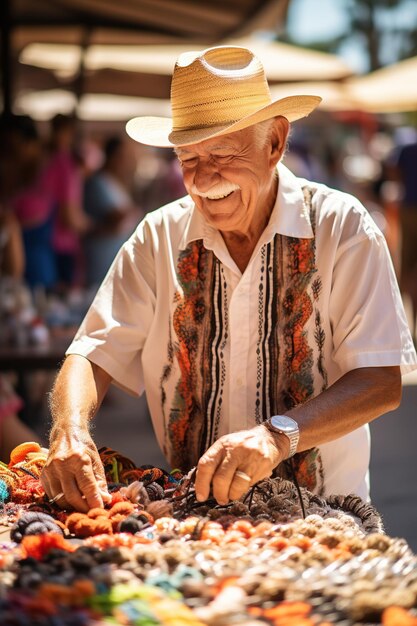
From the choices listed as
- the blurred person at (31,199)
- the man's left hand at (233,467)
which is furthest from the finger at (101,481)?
the blurred person at (31,199)

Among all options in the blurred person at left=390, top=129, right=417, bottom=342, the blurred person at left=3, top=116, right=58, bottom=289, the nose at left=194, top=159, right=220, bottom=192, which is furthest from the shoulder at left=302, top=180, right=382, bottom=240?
the blurred person at left=390, top=129, right=417, bottom=342

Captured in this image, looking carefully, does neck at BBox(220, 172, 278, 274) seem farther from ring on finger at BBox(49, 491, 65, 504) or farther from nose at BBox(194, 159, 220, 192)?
ring on finger at BBox(49, 491, 65, 504)

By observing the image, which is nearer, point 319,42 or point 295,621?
point 295,621

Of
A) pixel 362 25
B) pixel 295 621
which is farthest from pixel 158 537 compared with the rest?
pixel 362 25

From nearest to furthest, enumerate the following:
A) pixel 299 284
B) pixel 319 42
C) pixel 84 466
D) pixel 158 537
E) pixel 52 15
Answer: pixel 158 537
pixel 84 466
pixel 299 284
pixel 52 15
pixel 319 42

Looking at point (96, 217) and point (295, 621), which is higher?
point (96, 217)

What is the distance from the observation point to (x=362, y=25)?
5053cm

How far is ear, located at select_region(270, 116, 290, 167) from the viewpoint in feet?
8.13

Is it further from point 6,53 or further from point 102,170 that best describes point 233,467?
point 6,53

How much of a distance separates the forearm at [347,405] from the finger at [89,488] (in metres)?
0.45

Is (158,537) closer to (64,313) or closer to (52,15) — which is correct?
(64,313)

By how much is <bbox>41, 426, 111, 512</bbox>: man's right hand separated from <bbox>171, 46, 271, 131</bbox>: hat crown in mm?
803

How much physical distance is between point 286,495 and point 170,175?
7429 mm

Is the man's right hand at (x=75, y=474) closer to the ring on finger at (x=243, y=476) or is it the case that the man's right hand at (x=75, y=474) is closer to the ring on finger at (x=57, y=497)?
the ring on finger at (x=57, y=497)
